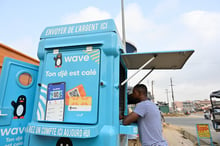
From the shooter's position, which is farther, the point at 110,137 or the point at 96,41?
the point at 96,41

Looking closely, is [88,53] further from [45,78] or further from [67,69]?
[45,78]

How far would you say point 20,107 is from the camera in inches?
69.2

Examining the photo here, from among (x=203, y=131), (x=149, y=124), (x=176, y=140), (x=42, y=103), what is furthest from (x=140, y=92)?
(x=176, y=140)

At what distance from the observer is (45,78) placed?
5.88 ft

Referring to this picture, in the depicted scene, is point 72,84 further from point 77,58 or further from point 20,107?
point 20,107

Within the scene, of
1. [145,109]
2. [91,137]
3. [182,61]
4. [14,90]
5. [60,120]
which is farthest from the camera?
[182,61]

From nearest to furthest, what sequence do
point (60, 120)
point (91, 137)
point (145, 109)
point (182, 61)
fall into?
point (91, 137), point (60, 120), point (145, 109), point (182, 61)

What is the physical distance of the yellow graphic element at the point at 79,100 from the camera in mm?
1590

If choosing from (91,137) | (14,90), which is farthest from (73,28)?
(91,137)

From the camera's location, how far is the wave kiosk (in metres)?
1.52

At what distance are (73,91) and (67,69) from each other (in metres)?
0.29

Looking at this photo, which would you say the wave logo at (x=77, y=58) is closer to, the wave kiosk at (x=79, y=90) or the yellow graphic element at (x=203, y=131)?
the wave kiosk at (x=79, y=90)

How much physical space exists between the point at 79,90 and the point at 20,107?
79 cm

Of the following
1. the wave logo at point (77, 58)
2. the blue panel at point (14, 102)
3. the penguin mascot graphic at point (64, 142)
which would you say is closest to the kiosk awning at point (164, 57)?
the wave logo at point (77, 58)
